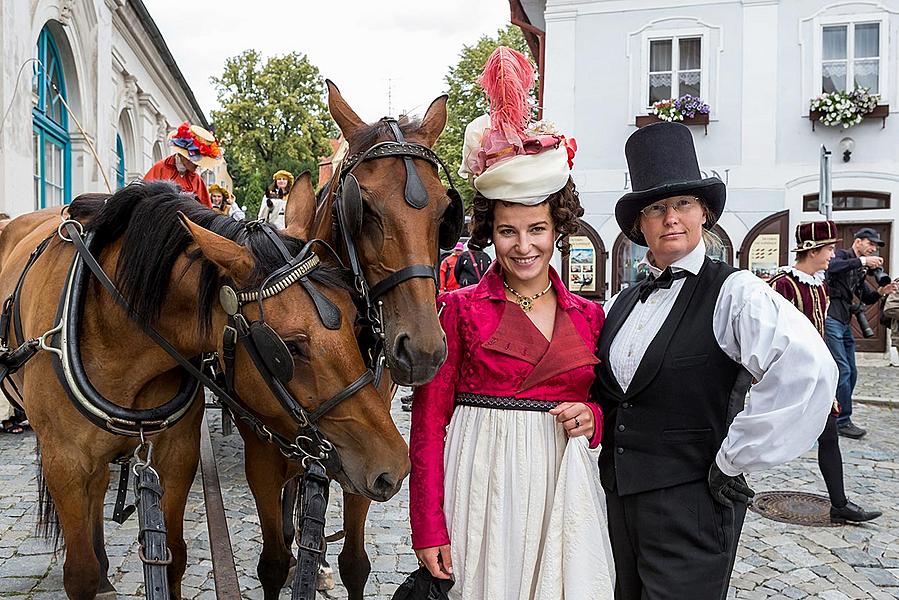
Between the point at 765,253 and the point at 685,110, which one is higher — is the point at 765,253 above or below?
below

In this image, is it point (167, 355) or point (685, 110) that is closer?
point (167, 355)

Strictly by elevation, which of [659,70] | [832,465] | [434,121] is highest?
[659,70]

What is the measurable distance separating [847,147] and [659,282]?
467 inches

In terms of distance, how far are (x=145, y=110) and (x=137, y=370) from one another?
1383 cm

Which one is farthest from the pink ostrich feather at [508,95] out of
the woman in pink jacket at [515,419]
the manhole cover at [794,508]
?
the manhole cover at [794,508]

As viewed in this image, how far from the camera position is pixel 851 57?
38.3 feet

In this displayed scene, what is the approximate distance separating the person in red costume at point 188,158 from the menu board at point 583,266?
906 cm

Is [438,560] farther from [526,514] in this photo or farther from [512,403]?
[512,403]

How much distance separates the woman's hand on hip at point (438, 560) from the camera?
5.83ft

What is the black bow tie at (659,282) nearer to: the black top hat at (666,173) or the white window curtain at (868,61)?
the black top hat at (666,173)

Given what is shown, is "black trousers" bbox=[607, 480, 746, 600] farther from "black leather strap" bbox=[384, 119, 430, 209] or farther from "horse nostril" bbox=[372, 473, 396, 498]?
"black leather strap" bbox=[384, 119, 430, 209]

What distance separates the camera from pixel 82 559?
2395 millimetres

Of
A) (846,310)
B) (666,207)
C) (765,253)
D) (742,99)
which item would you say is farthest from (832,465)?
(742,99)

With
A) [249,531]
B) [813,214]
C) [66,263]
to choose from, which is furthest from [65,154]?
[813,214]
